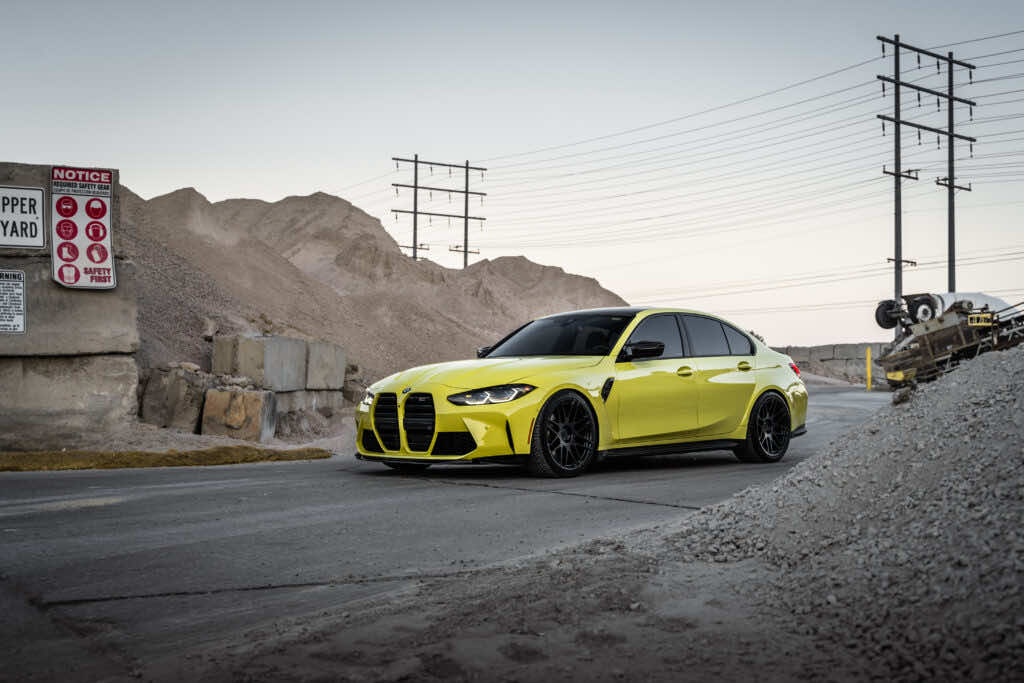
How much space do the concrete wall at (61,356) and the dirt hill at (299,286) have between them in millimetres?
2283

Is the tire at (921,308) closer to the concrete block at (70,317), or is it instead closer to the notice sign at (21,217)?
the concrete block at (70,317)

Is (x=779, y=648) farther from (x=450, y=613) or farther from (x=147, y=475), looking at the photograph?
(x=147, y=475)

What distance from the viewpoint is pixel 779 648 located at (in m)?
3.28

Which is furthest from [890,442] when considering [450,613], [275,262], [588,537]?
[275,262]

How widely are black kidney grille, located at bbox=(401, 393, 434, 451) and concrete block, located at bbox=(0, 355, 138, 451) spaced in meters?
5.49

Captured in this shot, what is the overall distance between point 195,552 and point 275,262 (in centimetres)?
3552

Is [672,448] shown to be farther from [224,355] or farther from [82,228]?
[224,355]

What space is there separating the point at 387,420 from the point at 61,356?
5523mm

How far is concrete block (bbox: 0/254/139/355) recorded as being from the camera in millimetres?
12281

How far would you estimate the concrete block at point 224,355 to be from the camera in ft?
53.2

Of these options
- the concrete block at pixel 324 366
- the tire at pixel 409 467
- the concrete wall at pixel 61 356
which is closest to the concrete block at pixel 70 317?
the concrete wall at pixel 61 356

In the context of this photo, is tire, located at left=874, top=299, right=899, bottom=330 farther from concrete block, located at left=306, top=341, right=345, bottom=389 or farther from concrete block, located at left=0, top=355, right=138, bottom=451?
concrete block, located at left=0, top=355, right=138, bottom=451

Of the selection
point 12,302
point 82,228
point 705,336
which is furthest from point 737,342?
point 12,302

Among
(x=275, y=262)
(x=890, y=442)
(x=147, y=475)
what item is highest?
(x=275, y=262)
